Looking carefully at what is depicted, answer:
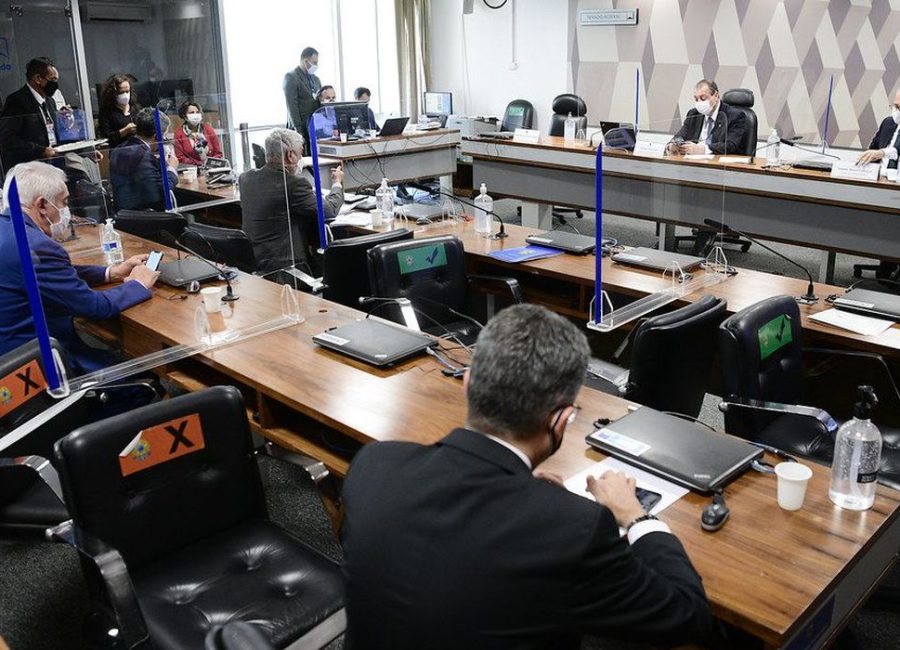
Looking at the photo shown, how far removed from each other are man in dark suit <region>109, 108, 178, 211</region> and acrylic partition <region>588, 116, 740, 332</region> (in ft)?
7.81

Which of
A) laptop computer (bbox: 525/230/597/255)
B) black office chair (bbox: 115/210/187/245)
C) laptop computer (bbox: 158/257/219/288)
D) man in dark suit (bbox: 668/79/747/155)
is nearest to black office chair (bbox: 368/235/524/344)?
laptop computer (bbox: 525/230/597/255)

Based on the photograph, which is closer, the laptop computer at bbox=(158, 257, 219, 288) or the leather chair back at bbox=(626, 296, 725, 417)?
the leather chair back at bbox=(626, 296, 725, 417)

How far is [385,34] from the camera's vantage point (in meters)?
9.71

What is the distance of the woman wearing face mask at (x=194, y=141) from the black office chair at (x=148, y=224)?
102cm

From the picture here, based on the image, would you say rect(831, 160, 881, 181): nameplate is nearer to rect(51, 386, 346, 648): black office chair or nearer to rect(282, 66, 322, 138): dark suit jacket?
rect(51, 386, 346, 648): black office chair

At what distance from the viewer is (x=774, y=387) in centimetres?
248

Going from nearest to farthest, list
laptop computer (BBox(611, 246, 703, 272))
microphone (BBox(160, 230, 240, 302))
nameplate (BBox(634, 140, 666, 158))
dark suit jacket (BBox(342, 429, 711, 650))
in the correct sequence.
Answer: dark suit jacket (BBox(342, 429, 711, 650)) < microphone (BBox(160, 230, 240, 302)) < laptop computer (BBox(611, 246, 703, 272)) < nameplate (BBox(634, 140, 666, 158))

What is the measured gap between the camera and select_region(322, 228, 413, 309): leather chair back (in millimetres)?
3504

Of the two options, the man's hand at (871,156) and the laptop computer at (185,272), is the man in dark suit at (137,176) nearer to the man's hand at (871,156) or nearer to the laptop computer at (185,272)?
the laptop computer at (185,272)

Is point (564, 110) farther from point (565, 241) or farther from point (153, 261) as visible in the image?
point (153, 261)

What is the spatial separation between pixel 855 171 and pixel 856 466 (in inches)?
143

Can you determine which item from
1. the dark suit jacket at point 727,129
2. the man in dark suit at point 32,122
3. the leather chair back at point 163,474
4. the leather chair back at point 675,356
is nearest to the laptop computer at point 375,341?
the leather chair back at point 163,474

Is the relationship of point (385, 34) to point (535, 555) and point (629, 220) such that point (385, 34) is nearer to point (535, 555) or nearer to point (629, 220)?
point (629, 220)

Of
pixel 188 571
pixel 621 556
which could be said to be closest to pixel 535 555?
pixel 621 556
